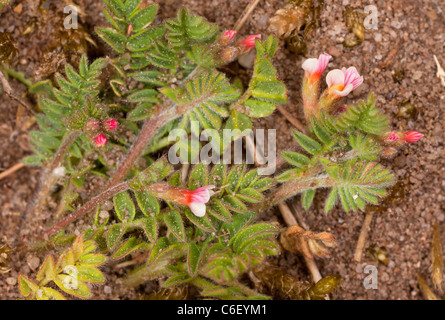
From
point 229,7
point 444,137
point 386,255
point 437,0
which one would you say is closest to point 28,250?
point 229,7

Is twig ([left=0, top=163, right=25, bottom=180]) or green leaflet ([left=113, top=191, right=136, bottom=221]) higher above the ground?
twig ([left=0, top=163, right=25, bottom=180])

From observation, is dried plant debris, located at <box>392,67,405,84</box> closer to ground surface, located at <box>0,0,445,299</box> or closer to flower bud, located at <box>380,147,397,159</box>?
ground surface, located at <box>0,0,445,299</box>

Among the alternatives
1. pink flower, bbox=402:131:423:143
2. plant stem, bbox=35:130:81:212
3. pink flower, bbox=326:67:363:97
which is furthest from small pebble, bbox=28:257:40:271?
pink flower, bbox=402:131:423:143

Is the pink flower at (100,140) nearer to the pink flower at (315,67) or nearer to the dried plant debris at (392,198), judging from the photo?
the pink flower at (315,67)

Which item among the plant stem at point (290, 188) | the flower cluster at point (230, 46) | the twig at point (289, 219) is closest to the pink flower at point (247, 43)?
the flower cluster at point (230, 46)

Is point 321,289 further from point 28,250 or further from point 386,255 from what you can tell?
point 28,250

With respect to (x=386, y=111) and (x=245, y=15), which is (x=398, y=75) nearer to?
(x=386, y=111)
